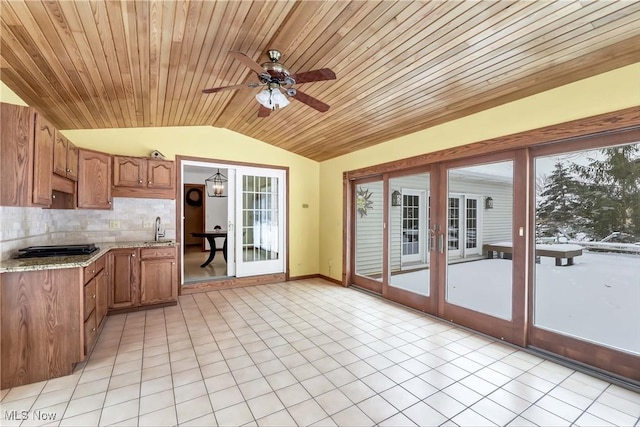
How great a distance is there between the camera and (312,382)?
2266 mm

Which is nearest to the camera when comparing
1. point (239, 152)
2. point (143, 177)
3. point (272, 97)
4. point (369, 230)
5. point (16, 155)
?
point (16, 155)

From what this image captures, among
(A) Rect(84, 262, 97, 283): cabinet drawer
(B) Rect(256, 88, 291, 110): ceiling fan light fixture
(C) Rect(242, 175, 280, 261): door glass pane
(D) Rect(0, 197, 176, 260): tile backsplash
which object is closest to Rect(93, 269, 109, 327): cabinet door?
(A) Rect(84, 262, 97, 283): cabinet drawer

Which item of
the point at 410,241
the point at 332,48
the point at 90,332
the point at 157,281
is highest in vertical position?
the point at 332,48

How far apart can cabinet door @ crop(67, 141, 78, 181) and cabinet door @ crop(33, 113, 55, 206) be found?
56cm

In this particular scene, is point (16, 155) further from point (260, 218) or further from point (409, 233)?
point (409, 233)

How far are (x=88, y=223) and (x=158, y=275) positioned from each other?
1244 mm

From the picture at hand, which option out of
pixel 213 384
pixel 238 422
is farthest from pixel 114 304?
pixel 238 422

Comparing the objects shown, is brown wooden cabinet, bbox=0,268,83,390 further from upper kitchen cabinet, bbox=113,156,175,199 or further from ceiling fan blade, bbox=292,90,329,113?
ceiling fan blade, bbox=292,90,329,113

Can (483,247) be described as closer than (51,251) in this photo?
No

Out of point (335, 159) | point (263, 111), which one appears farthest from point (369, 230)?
point (263, 111)

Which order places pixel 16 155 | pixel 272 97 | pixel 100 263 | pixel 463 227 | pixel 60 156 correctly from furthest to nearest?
pixel 463 227 < pixel 100 263 < pixel 60 156 < pixel 272 97 < pixel 16 155

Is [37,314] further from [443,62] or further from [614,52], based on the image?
[614,52]

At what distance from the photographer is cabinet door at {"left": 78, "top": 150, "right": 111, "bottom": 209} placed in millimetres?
3550

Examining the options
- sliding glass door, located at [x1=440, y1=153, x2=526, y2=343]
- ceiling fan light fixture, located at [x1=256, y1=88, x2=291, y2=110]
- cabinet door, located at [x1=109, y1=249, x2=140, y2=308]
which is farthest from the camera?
cabinet door, located at [x1=109, y1=249, x2=140, y2=308]
